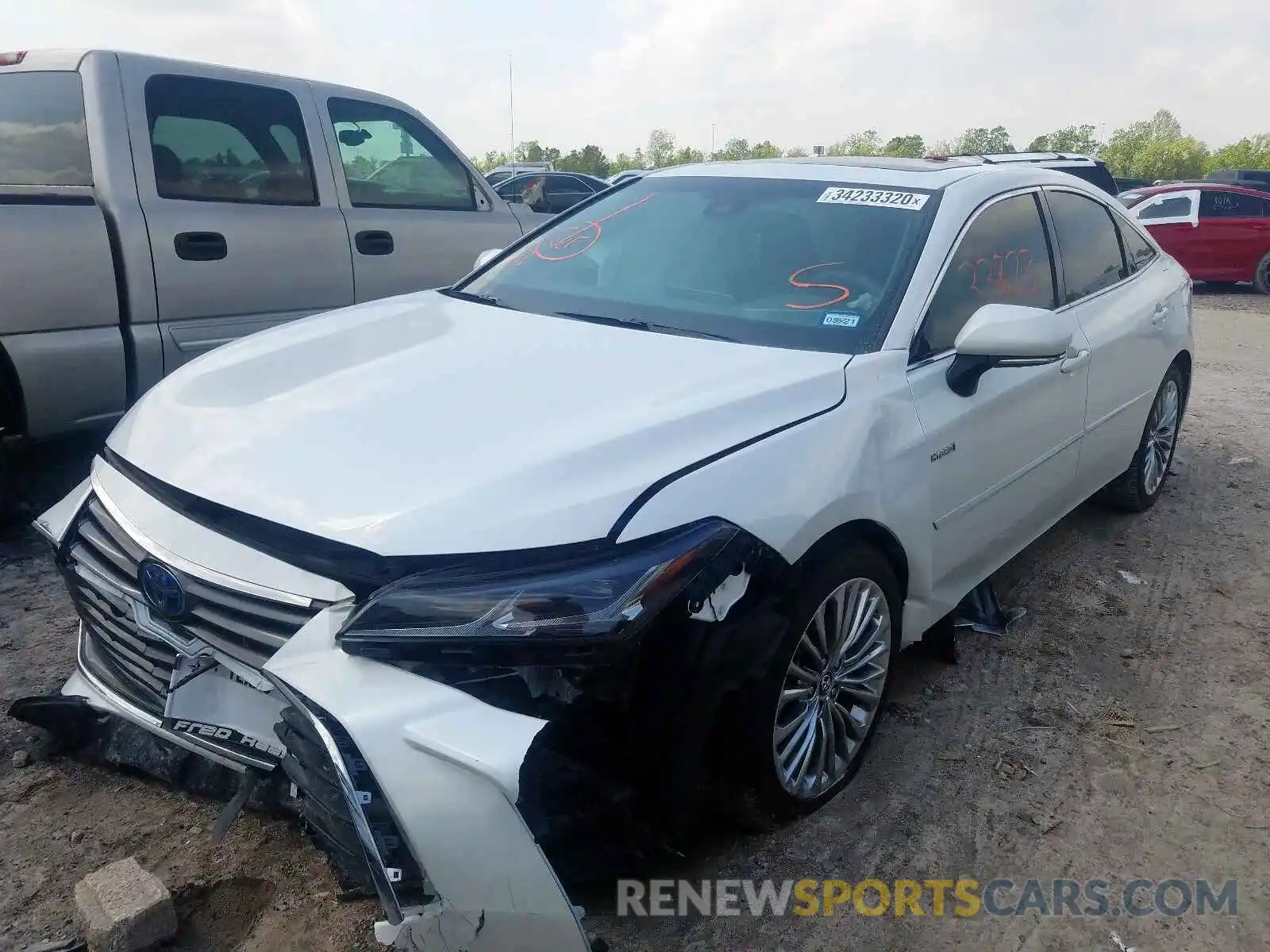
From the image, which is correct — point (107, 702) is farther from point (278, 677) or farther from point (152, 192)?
point (152, 192)

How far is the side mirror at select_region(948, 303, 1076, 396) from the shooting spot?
112 inches

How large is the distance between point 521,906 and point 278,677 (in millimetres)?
593

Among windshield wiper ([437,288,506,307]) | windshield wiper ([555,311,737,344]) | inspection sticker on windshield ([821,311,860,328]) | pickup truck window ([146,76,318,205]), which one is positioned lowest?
windshield wiper ([555,311,737,344])

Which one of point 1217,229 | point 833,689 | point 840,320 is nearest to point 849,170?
point 840,320

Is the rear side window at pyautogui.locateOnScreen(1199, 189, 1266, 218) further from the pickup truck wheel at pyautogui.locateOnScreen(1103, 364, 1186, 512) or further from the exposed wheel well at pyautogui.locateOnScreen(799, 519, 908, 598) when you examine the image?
the exposed wheel well at pyautogui.locateOnScreen(799, 519, 908, 598)

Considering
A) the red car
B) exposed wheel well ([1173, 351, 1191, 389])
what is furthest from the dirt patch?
the red car

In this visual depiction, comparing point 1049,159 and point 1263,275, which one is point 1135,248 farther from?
point 1263,275

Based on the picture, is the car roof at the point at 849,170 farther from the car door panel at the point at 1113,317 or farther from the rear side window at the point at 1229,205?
the rear side window at the point at 1229,205

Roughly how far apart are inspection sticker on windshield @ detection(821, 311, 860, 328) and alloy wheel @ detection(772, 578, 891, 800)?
2.46 feet

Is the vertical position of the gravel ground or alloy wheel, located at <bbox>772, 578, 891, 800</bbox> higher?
alloy wheel, located at <bbox>772, 578, 891, 800</bbox>

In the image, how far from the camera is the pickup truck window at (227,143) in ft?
14.8

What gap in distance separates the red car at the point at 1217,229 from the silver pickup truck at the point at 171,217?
1332cm

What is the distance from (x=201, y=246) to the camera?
4.50 metres

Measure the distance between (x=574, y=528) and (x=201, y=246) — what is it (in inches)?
130
